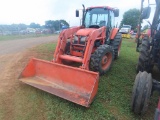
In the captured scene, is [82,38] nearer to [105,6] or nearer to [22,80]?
[105,6]

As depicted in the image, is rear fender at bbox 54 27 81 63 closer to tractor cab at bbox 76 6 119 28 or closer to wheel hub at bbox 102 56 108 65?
tractor cab at bbox 76 6 119 28

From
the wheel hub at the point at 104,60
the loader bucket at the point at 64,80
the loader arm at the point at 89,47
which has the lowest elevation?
the loader bucket at the point at 64,80

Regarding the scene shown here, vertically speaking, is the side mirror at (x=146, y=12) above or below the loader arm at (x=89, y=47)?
above

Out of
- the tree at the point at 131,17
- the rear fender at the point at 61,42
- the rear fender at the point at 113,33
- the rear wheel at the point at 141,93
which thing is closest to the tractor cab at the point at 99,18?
the rear fender at the point at 113,33

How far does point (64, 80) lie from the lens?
15.1ft

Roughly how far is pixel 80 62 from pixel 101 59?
0.64m

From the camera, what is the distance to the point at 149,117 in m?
3.84

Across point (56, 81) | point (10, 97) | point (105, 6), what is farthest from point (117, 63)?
point (10, 97)

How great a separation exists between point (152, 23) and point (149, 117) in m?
→ 2.73

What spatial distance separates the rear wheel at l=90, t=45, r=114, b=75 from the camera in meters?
5.19

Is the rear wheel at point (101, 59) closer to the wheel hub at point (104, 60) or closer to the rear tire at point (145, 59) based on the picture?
the wheel hub at point (104, 60)

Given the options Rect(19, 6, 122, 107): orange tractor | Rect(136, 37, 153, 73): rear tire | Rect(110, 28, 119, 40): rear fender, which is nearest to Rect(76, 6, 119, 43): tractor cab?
Rect(19, 6, 122, 107): orange tractor

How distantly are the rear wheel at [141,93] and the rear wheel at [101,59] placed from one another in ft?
5.58

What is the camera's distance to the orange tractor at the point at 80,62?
421cm
